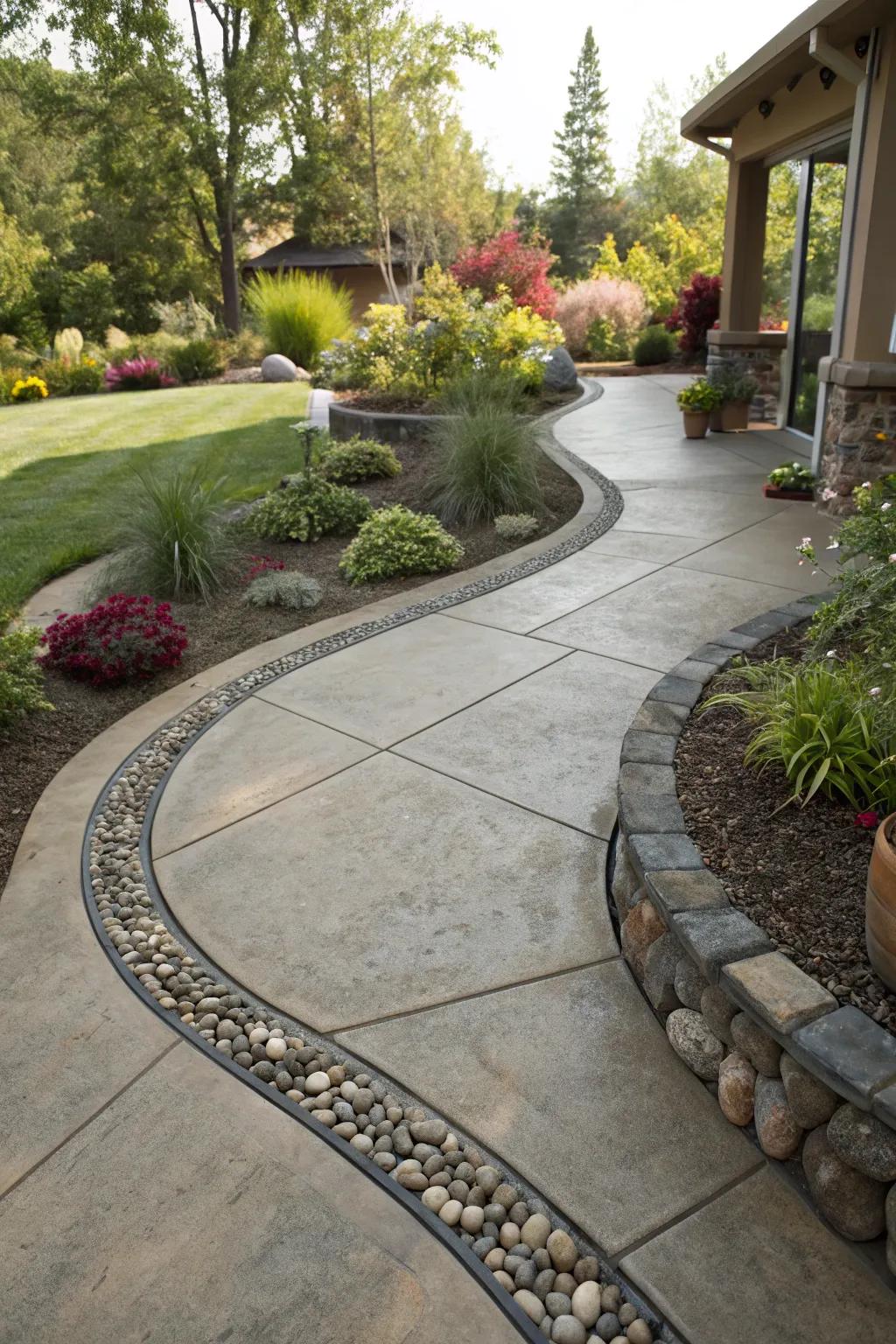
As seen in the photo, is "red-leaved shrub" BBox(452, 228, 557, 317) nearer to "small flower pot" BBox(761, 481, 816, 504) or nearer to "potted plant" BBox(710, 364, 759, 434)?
"potted plant" BBox(710, 364, 759, 434)

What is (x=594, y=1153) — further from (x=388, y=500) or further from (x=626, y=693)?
(x=388, y=500)

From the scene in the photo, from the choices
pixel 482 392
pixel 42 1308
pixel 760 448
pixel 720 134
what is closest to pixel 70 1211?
pixel 42 1308

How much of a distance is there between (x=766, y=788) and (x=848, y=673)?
48 cm

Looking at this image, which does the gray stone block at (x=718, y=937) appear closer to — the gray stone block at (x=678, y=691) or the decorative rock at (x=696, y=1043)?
the decorative rock at (x=696, y=1043)

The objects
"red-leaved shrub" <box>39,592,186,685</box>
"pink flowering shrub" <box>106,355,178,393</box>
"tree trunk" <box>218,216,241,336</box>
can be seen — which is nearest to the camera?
"red-leaved shrub" <box>39,592,186,685</box>

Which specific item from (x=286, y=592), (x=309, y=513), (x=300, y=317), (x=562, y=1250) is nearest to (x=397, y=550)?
(x=286, y=592)

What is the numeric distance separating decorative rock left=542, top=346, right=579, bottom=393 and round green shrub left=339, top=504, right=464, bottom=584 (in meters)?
6.81

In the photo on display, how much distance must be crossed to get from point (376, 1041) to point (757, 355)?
865 centimetres

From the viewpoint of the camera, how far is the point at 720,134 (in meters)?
8.91

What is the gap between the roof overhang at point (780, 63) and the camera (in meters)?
5.11

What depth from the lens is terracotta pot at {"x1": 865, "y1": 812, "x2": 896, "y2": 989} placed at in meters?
1.79

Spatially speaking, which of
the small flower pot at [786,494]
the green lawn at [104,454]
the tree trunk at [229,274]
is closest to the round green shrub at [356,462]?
the green lawn at [104,454]

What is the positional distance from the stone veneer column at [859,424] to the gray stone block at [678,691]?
3205 mm

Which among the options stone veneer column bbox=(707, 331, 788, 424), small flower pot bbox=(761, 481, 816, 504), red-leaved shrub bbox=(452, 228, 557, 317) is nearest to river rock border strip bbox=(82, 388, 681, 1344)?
small flower pot bbox=(761, 481, 816, 504)
